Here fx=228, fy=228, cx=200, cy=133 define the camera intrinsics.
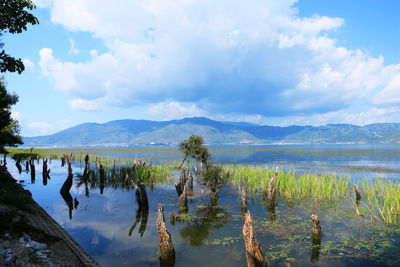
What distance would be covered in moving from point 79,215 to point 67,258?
1015cm

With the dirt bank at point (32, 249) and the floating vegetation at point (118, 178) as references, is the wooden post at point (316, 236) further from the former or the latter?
the floating vegetation at point (118, 178)

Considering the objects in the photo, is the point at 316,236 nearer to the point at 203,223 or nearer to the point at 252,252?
the point at 252,252

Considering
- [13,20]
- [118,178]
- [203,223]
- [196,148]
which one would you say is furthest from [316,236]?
[118,178]

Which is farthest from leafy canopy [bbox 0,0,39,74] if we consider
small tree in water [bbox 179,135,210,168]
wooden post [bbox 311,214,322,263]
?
small tree in water [bbox 179,135,210,168]

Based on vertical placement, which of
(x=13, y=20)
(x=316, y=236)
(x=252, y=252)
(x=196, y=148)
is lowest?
(x=316, y=236)

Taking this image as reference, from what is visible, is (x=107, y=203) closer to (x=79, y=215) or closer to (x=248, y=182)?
(x=79, y=215)

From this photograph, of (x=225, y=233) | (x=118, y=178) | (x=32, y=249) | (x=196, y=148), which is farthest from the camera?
(x=196, y=148)

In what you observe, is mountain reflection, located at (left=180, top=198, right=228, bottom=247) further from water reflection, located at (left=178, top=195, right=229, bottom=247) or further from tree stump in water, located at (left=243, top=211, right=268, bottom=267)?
tree stump in water, located at (left=243, top=211, right=268, bottom=267)

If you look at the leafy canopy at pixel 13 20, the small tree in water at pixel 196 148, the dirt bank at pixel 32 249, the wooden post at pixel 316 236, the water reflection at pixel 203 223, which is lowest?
the water reflection at pixel 203 223

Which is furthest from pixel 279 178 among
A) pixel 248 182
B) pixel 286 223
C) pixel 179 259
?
pixel 179 259

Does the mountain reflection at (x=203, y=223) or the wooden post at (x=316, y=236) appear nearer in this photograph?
the wooden post at (x=316, y=236)

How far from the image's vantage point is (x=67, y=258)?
312 inches

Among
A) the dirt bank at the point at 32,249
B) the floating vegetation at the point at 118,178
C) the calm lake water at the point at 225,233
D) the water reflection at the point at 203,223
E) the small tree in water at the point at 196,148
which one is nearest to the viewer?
the dirt bank at the point at 32,249

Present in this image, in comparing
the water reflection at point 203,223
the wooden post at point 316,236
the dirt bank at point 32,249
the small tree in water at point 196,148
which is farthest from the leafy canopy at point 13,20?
the small tree in water at point 196,148
